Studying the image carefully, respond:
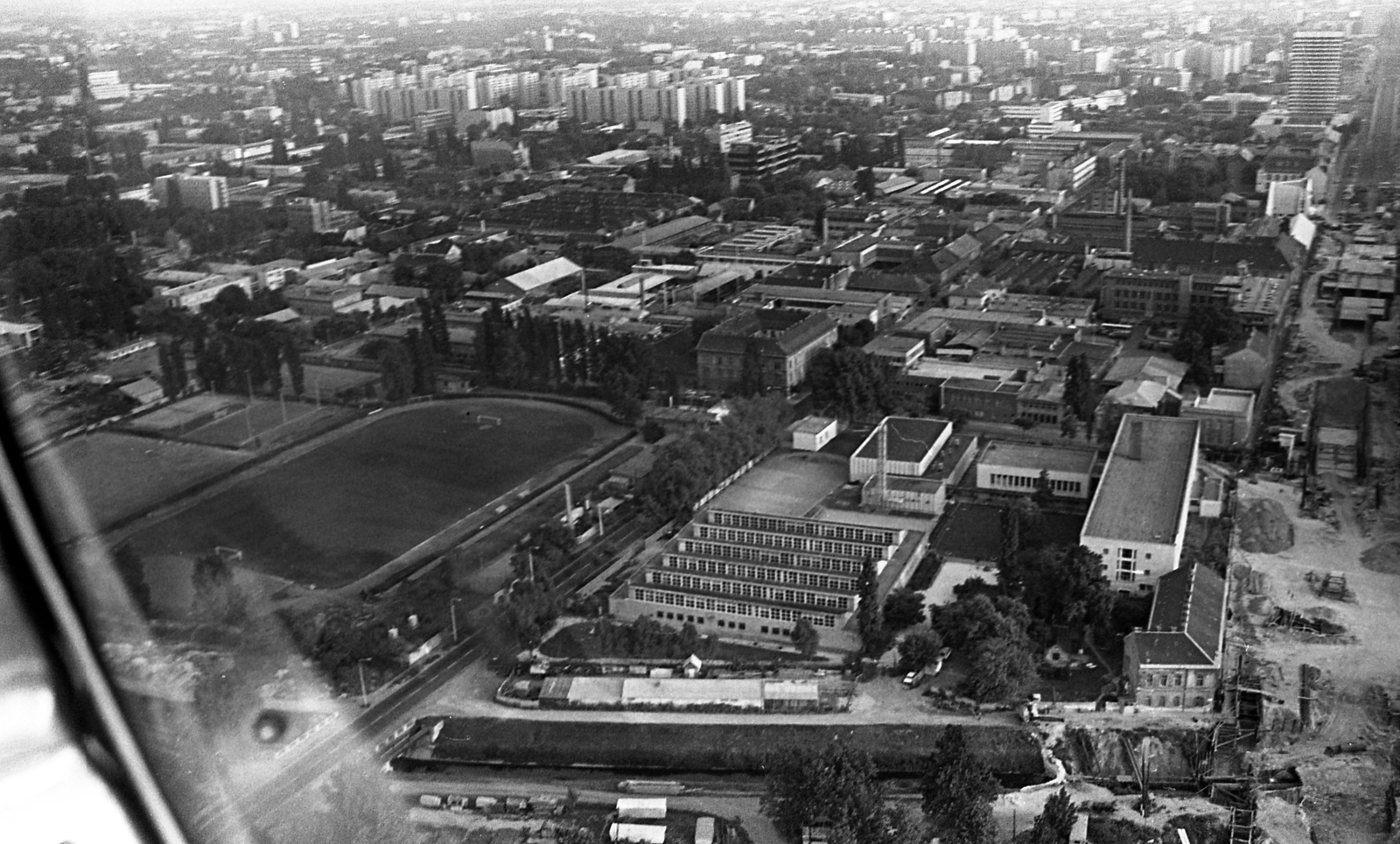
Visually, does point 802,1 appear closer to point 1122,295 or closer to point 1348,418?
point 1122,295

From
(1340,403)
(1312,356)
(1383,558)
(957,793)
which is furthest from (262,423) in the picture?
(1312,356)

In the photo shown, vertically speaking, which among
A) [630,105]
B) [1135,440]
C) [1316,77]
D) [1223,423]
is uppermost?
[1316,77]

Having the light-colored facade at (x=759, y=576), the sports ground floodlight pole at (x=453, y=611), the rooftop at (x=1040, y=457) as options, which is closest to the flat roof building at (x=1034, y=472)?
the rooftop at (x=1040, y=457)

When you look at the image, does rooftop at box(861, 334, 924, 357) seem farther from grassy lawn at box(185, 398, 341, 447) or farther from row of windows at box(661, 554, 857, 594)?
grassy lawn at box(185, 398, 341, 447)

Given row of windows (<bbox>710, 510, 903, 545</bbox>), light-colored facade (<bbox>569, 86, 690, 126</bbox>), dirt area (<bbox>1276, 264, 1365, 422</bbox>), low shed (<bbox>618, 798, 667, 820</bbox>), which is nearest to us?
low shed (<bbox>618, 798, 667, 820</bbox>)

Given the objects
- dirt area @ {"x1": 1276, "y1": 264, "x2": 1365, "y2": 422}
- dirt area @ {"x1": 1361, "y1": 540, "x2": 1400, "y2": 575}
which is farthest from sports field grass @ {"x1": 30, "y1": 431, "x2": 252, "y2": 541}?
dirt area @ {"x1": 1276, "y1": 264, "x2": 1365, "y2": 422}

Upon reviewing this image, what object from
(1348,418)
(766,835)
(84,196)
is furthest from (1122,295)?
(84,196)

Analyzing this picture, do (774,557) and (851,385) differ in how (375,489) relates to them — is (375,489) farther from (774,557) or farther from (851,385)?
(851,385)
